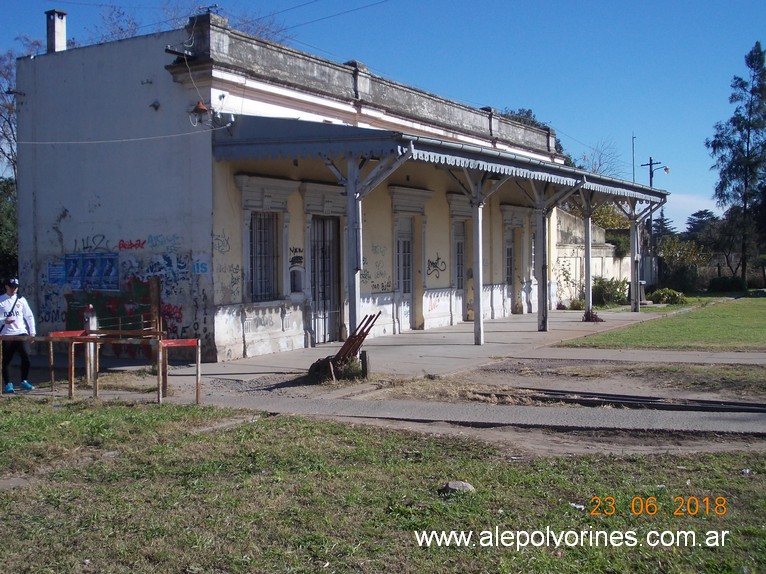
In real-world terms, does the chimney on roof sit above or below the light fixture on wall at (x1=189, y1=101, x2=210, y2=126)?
above

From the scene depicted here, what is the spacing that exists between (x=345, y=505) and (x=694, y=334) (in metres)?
13.5

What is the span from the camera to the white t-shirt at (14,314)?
11.4 m

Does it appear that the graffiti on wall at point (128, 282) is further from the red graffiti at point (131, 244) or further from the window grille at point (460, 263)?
the window grille at point (460, 263)

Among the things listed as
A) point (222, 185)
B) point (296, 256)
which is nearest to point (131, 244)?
point (222, 185)

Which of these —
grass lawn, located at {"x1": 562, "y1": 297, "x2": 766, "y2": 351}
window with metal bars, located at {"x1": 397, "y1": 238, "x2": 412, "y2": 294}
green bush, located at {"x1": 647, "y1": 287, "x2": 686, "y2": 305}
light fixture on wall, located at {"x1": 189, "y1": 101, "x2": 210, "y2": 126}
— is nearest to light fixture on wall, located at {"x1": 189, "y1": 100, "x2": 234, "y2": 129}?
light fixture on wall, located at {"x1": 189, "y1": 101, "x2": 210, "y2": 126}

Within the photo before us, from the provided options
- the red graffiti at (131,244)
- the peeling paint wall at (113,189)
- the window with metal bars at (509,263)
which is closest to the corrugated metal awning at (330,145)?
the peeling paint wall at (113,189)

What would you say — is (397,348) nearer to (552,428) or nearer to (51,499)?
(552,428)

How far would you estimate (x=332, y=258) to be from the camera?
55.3 feet

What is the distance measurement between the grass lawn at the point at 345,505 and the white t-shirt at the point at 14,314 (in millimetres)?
3648

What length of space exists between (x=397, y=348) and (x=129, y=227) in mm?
5486

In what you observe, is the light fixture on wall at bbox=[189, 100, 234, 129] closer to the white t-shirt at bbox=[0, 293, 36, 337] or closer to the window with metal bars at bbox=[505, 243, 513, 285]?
the white t-shirt at bbox=[0, 293, 36, 337]

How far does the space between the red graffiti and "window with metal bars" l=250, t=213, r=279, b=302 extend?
6.37 ft

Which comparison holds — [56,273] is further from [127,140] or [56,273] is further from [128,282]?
[127,140]

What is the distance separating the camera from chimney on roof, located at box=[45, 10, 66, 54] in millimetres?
16562
